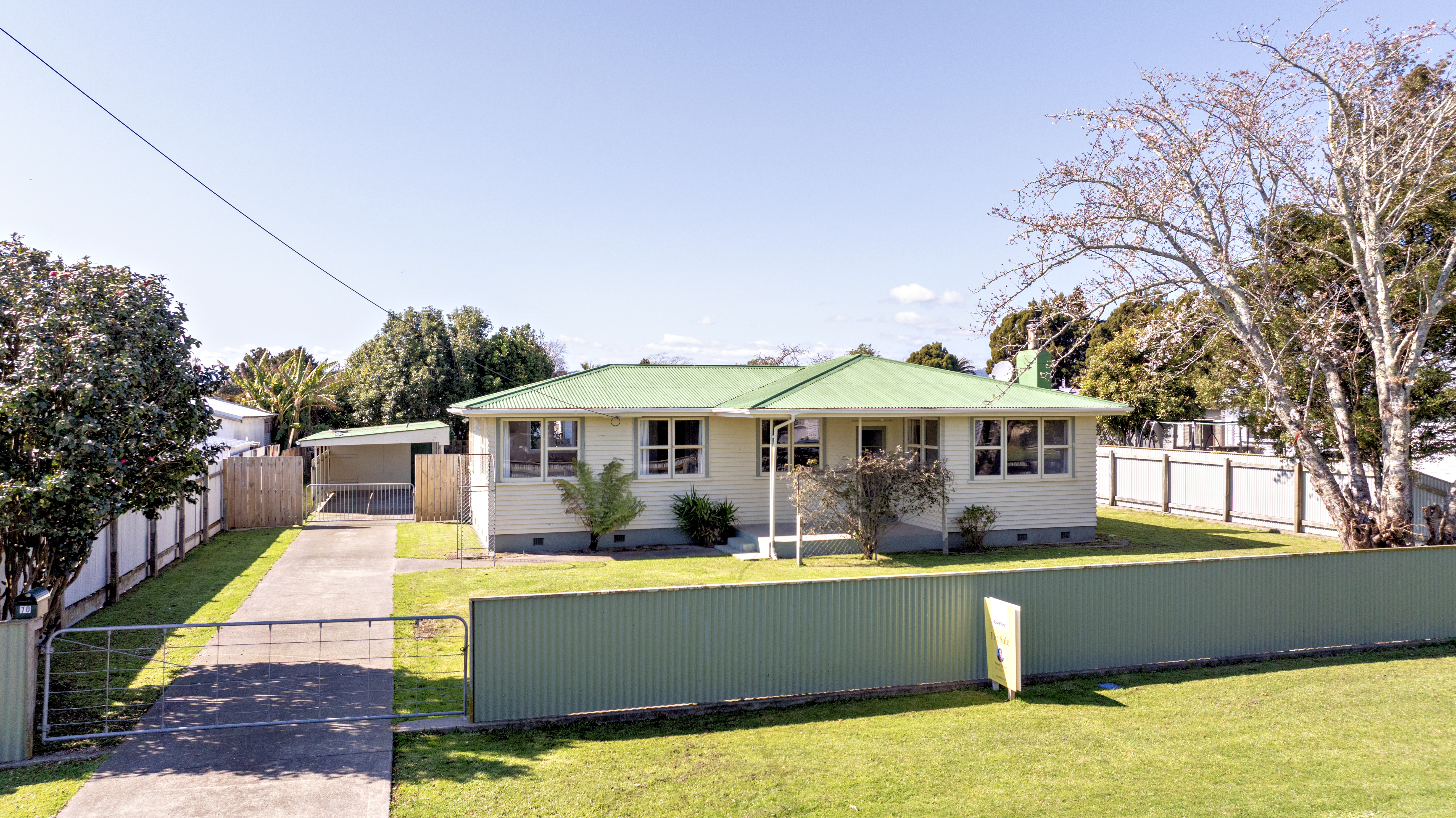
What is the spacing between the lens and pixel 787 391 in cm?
1708

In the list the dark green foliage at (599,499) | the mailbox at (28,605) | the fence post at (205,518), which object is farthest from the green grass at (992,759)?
the fence post at (205,518)

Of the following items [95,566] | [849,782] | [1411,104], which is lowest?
[849,782]

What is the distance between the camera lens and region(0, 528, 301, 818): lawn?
609cm

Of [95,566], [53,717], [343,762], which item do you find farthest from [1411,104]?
[95,566]

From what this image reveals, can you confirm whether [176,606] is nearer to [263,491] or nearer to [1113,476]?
[263,491]

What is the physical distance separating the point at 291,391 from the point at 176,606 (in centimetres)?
2290

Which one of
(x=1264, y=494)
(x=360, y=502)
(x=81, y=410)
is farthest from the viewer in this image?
(x=360, y=502)

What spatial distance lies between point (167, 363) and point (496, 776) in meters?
5.39

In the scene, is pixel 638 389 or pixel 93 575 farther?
pixel 638 389

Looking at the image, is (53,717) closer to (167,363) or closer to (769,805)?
(167,363)

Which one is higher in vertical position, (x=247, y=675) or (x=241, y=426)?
(x=241, y=426)

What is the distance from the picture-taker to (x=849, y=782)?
6.50m

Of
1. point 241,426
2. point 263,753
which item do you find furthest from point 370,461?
point 263,753

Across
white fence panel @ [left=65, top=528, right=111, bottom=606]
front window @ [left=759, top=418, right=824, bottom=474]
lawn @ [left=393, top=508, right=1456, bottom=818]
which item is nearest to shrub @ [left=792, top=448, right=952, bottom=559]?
front window @ [left=759, top=418, right=824, bottom=474]
